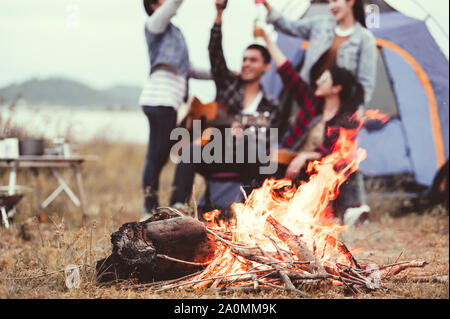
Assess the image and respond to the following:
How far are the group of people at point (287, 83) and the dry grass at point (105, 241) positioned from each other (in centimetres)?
37

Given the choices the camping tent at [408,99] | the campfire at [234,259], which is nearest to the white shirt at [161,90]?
the campfire at [234,259]

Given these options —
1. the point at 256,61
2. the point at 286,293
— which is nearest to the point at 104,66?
the point at 256,61

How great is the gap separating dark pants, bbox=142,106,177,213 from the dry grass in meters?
0.21

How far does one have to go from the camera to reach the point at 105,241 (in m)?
3.49

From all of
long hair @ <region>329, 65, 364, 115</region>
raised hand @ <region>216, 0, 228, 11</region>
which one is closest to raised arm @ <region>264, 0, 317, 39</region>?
A: long hair @ <region>329, 65, 364, 115</region>

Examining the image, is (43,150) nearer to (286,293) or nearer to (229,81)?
(229,81)

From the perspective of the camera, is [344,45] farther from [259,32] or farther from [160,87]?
[160,87]

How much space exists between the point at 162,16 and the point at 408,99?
3068mm

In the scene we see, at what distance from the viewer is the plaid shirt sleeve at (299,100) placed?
5.07m

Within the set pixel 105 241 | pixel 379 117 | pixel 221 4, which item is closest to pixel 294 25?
pixel 221 4

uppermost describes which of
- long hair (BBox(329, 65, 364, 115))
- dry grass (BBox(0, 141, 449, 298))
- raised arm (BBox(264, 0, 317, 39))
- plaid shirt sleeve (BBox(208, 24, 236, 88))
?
raised arm (BBox(264, 0, 317, 39))

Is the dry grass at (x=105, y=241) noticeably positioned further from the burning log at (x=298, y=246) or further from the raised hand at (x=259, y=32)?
the raised hand at (x=259, y=32)

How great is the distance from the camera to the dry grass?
2646 mm

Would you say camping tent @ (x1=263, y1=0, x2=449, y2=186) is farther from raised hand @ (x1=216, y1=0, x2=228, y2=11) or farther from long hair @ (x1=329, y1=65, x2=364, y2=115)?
raised hand @ (x1=216, y1=0, x2=228, y2=11)
